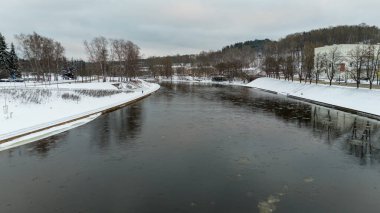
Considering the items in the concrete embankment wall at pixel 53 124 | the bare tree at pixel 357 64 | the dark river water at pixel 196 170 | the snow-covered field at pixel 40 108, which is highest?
the bare tree at pixel 357 64

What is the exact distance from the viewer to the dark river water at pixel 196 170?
11.1 m

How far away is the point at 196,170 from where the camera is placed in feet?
48.6

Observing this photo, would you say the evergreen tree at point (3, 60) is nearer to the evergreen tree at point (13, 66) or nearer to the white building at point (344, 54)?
the evergreen tree at point (13, 66)

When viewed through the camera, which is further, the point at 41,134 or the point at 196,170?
the point at 41,134

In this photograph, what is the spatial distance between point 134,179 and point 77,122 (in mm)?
16895

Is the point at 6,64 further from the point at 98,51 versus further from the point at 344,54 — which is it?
the point at 344,54

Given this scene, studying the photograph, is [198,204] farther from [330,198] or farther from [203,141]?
[203,141]

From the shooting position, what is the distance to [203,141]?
20.9m

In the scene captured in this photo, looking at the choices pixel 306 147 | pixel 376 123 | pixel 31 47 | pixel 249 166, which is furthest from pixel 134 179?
pixel 31 47

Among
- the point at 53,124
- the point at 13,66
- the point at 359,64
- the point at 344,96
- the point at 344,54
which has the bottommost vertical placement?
the point at 53,124

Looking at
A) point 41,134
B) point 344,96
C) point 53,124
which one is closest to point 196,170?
point 41,134

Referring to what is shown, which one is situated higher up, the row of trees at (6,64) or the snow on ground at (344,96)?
the row of trees at (6,64)

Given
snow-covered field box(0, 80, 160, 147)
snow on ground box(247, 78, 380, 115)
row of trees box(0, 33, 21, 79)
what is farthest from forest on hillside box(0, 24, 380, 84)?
snow-covered field box(0, 80, 160, 147)

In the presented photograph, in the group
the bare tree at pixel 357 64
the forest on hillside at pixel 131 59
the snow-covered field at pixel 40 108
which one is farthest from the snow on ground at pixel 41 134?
the forest on hillside at pixel 131 59
